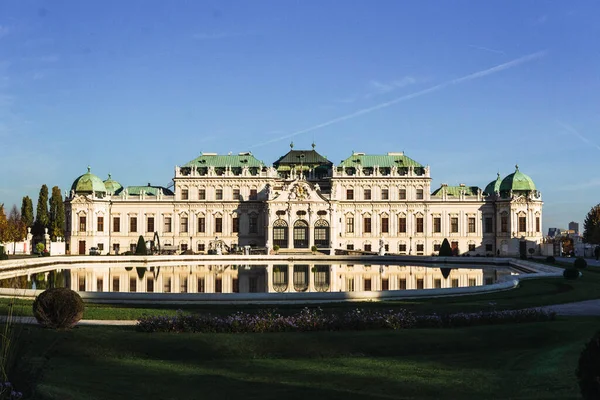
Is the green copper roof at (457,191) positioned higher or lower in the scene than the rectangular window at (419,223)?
higher

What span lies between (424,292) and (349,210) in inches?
2374

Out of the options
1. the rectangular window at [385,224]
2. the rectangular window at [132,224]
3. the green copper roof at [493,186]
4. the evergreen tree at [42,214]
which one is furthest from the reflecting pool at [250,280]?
the evergreen tree at [42,214]

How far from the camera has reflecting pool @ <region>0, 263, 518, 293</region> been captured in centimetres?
3919

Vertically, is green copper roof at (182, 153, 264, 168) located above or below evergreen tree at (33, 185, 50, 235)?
above

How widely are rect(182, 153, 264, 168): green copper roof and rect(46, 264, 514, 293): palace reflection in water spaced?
125ft

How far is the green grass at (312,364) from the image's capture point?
42.6ft

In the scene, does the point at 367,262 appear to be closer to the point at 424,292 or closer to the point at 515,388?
the point at 424,292

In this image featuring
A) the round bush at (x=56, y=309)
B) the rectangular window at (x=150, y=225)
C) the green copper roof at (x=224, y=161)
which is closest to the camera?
the round bush at (x=56, y=309)

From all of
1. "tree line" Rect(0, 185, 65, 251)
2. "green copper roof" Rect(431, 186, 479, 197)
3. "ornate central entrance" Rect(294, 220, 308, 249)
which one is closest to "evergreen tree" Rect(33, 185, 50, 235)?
"tree line" Rect(0, 185, 65, 251)

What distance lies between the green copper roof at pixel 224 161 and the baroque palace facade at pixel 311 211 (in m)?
0.14

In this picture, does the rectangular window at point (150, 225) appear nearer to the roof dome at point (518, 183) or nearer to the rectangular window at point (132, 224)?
the rectangular window at point (132, 224)

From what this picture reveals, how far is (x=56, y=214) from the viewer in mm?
102562

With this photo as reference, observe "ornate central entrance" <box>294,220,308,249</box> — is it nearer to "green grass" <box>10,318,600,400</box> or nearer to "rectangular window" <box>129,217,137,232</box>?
"rectangular window" <box>129,217,137,232</box>

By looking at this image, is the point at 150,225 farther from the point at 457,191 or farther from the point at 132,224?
the point at 457,191
